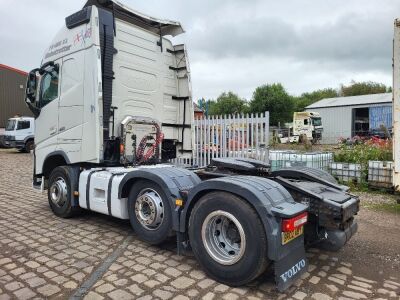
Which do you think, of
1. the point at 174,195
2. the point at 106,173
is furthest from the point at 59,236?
the point at 174,195

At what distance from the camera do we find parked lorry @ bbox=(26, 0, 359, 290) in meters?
3.48

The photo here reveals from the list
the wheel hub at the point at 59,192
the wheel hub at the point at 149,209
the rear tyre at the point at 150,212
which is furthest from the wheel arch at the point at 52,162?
the wheel hub at the point at 149,209

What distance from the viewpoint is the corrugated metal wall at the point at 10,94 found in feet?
98.3

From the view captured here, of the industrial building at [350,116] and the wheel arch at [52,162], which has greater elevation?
the industrial building at [350,116]

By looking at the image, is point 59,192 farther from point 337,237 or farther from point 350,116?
point 350,116

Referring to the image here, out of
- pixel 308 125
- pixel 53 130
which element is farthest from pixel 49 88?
pixel 308 125

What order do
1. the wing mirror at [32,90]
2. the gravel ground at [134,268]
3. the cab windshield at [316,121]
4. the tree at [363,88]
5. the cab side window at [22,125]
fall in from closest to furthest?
1. the gravel ground at [134,268]
2. the wing mirror at [32,90]
3. the cab side window at [22,125]
4. the cab windshield at [316,121]
5. the tree at [363,88]

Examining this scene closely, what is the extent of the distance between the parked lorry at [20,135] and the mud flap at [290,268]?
2263 centimetres

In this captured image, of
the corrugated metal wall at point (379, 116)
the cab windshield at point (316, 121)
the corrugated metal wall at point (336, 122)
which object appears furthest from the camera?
the corrugated metal wall at point (336, 122)

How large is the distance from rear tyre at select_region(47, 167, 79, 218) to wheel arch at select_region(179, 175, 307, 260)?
114 inches

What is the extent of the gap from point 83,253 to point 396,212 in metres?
5.51

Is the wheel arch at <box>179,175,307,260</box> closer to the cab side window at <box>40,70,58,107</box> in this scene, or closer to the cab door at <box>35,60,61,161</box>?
the cab door at <box>35,60,61,161</box>

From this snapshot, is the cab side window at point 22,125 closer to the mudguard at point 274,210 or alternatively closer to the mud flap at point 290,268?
the mudguard at point 274,210

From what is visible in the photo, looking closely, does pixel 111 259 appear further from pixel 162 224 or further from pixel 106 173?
pixel 106 173
